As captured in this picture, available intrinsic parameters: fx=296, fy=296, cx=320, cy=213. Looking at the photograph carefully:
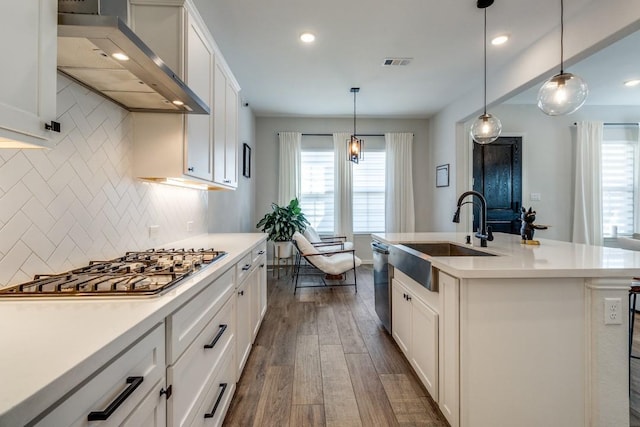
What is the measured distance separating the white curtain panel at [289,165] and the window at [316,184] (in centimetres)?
18

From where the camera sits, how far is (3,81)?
2.41 feet

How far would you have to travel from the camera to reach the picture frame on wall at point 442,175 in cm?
510

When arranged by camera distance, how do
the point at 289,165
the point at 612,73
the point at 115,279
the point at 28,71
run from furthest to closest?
the point at 289,165, the point at 612,73, the point at 115,279, the point at 28,71

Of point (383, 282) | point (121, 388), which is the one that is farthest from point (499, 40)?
point (121, 388)

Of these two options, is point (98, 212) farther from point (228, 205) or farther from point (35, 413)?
point (228, 205)

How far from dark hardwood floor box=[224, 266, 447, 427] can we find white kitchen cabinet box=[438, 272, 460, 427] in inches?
8.3

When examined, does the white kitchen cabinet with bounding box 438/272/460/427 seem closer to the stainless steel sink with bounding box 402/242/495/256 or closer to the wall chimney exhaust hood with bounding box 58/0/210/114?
the stainless steel sink with bounding box 402/242/495/256

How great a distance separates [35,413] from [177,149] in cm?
157

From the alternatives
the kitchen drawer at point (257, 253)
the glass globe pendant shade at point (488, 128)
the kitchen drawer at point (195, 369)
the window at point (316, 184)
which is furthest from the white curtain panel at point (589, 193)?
the kitchen drawer at point (195, 369)

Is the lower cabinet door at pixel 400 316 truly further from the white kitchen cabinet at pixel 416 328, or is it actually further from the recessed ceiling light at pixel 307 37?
the recessed ceiling light at pixel 307 37

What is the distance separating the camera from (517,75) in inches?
132

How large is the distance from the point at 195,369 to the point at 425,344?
1.35 metres

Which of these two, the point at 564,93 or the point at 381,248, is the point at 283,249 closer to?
the point at 381,248

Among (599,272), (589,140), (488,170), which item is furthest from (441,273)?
(589,140)
